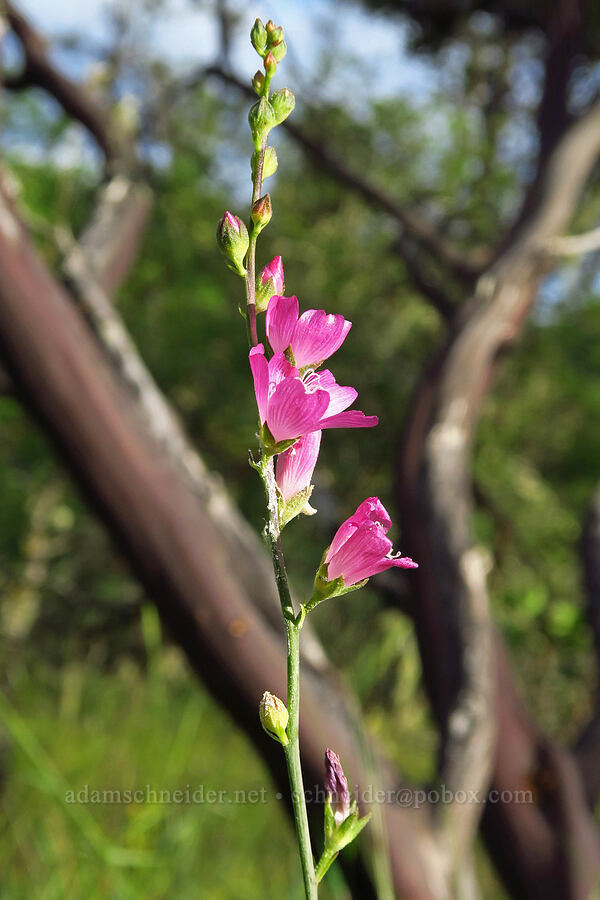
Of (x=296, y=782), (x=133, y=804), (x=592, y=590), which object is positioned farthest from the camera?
(x=592, y=590)

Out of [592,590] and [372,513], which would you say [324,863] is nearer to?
[372,513]

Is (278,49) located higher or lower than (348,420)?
higher

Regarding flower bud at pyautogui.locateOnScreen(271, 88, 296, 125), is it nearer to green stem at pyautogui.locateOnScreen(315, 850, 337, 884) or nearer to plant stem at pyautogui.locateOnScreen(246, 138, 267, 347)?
plant stem at pyautogui.locateOnScreen(246, 138, 267, 347)

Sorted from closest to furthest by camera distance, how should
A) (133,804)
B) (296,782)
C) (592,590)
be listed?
(296,782) < (133,804) < (592,590)

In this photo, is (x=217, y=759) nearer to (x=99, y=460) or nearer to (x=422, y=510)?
(x=422, y=510)

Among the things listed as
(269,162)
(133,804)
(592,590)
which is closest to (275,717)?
(269,162)

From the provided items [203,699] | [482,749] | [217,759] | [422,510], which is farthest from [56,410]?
[203,699]
